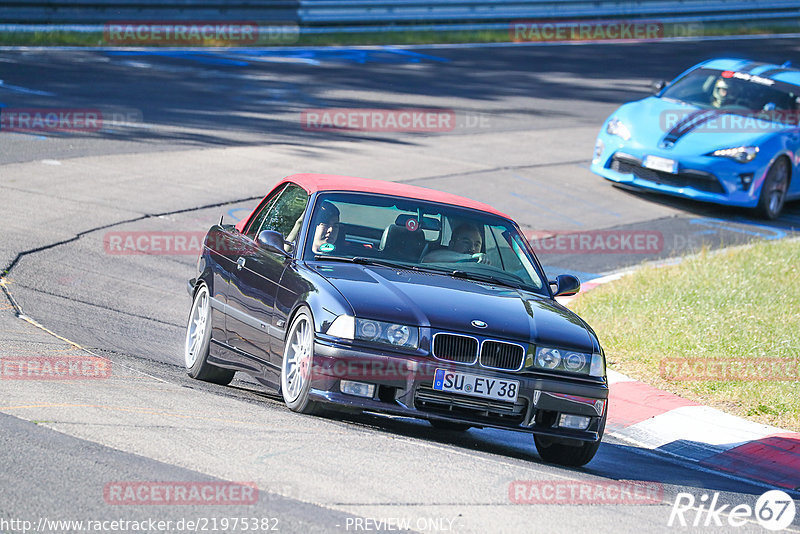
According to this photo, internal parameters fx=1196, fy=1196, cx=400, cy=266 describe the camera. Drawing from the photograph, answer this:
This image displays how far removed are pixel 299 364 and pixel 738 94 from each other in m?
12.3

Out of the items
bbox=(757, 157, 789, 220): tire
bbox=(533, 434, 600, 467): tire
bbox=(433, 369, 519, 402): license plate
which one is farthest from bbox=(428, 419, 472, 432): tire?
bbox=(757, 157, 789, 220): tire

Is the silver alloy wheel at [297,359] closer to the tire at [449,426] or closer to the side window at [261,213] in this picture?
the tire at [449,426]

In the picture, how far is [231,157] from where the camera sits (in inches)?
625

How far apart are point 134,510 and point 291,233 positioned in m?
3.24

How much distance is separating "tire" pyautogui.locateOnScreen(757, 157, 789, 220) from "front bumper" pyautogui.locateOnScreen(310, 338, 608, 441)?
1042cm

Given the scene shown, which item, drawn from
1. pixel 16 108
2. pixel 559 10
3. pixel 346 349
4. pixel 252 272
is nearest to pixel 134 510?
pixel 346 349

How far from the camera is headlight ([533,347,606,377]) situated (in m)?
6.46

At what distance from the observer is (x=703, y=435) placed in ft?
26.6

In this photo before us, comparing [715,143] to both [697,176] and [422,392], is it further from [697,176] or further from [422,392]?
[422,392]

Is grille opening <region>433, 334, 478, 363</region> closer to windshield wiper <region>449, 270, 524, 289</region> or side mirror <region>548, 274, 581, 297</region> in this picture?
windshield wiper <region>449, 270, 524, 289</region>

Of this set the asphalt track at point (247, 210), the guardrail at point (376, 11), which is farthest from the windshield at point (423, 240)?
the guardrail at point (376, 11)

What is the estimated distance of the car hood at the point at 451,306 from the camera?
20.9ft

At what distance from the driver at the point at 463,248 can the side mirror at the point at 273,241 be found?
902 mm

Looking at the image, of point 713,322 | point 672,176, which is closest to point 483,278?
point 713,322
